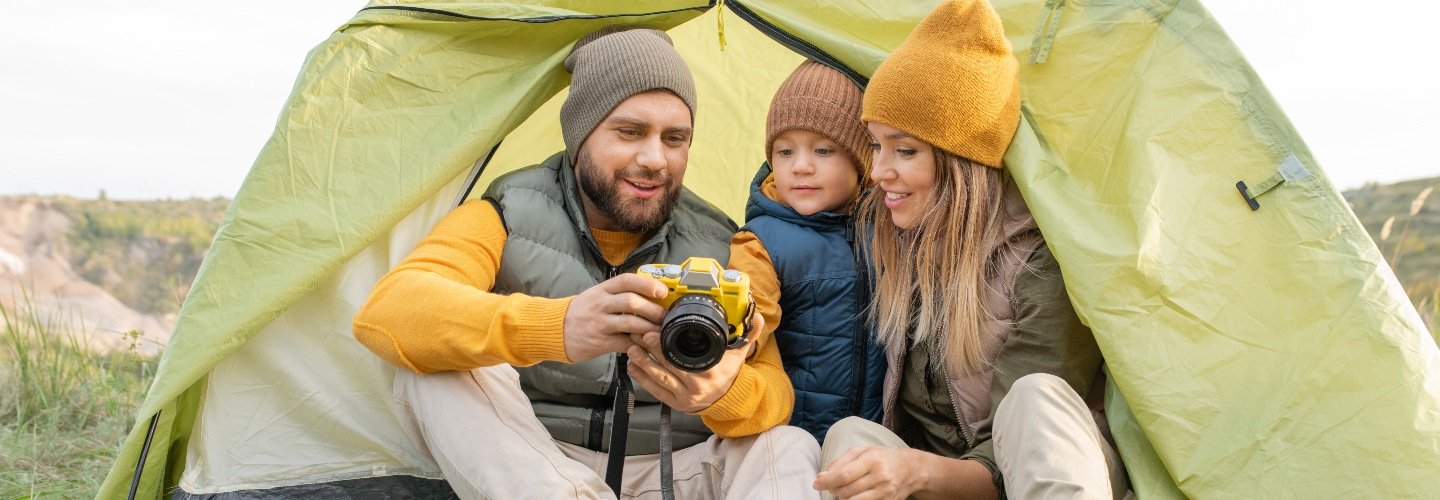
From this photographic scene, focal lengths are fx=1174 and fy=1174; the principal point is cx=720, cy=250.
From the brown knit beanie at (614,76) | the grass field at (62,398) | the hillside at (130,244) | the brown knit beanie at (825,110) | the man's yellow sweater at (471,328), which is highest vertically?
the brown knit beanie at (614,76)

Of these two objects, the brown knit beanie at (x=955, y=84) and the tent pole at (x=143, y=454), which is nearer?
the brown knit beanie at (x=955, y=84)

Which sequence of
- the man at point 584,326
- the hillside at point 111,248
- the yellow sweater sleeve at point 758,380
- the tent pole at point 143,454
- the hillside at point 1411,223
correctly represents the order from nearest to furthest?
1. the man at point 584,326
2. the yellow sweater sleeve at point 758,380
3. the tent pole at point 143,454
4. the hillside at point 1411,223
5. the hillside at point 111,248

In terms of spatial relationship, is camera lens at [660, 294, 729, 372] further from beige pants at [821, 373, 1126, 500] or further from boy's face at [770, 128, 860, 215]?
boy's face at [770, 128, 860, 215]

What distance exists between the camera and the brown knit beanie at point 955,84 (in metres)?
2.16

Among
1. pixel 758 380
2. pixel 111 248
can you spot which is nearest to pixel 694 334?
pixel 758 380

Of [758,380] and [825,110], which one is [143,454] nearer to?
[758,380]

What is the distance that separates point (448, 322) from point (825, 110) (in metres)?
0.91

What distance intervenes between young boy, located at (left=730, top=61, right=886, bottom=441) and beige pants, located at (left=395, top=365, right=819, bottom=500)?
24 cm

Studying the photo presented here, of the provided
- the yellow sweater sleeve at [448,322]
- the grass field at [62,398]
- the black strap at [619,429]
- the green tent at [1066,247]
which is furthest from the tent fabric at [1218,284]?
the grass field at [62,398]

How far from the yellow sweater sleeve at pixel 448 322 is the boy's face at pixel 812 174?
24.2 inches

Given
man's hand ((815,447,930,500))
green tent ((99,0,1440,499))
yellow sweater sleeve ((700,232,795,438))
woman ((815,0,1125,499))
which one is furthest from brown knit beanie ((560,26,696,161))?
man's hand ((815,447,930,500))

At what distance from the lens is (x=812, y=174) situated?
8.04ft

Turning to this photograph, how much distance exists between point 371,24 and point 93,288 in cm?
540

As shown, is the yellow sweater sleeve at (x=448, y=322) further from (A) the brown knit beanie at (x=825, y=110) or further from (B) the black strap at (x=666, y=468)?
(A) the brown knit beanie at (x=825, y=110)
